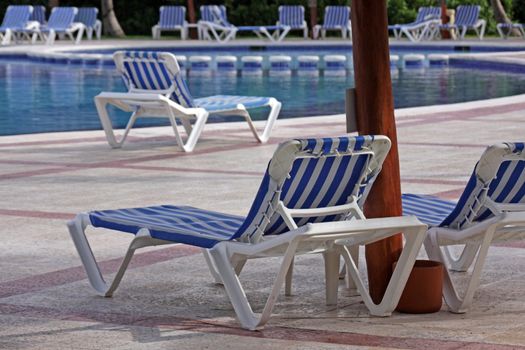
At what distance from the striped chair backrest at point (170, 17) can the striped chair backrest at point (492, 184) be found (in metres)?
31.3

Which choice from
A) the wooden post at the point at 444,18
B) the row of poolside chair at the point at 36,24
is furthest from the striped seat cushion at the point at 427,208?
the wooden post at the point at 444,18

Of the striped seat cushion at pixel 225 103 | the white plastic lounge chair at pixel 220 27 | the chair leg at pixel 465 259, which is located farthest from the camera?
the white plastic lounge chair at pixel 220 27

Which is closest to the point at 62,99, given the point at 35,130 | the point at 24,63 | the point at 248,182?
the point at 35,130

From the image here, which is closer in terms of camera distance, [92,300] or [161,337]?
[161,337]

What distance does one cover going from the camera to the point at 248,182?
955cm

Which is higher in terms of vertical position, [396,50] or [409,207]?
[409,207]

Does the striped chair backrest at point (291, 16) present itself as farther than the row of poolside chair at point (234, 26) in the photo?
Yes

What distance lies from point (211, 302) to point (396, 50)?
90.4ft

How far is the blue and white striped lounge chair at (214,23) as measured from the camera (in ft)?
114

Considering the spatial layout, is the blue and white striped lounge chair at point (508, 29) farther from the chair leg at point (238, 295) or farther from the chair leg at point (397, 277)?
the chair leg at point (238, 295)

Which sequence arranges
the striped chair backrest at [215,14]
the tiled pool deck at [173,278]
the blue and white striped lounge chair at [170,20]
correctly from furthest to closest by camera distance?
1. the blue and white striped lounge chair at [170,20]
2. the striped chair backrest at [215,14]
3. the tiled pool deck at [173,278]

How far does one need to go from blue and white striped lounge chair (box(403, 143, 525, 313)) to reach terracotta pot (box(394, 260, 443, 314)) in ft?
0.25

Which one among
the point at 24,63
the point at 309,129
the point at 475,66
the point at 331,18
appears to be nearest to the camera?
the point at 309,129

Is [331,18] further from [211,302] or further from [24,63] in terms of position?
[211,302]
